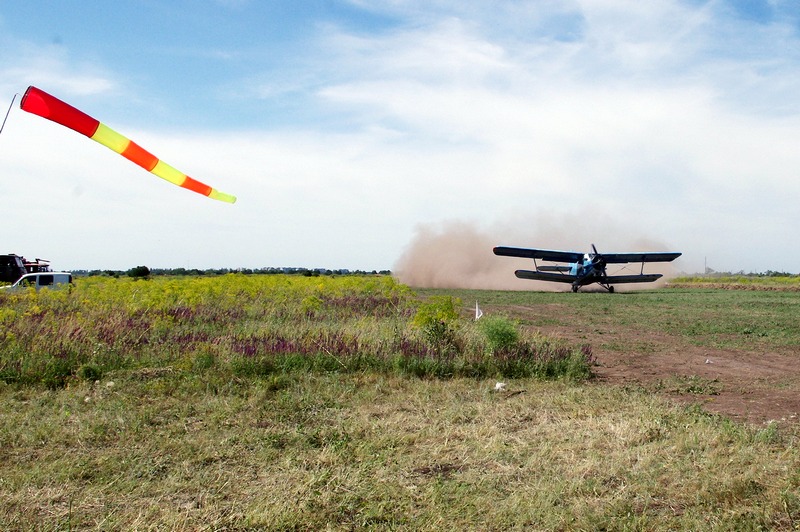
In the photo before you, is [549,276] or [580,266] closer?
[580,266]

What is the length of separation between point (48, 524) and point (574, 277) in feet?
126

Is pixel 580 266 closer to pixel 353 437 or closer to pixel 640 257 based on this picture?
pixel 640 257

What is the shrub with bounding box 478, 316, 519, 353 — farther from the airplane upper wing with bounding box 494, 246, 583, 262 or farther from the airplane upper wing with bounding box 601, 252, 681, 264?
the airplane upper wing with bounding box 601, 252, 681, 264

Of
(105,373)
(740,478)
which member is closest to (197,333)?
(105,373)

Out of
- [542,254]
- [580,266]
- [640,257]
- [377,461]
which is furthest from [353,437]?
[640,257]

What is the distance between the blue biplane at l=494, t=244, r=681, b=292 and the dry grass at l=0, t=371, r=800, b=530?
104 ft

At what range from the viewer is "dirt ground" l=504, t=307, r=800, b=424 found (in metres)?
7.46

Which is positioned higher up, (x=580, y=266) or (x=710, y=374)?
(x=580, y=266)

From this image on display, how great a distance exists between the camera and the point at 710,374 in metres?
9.84

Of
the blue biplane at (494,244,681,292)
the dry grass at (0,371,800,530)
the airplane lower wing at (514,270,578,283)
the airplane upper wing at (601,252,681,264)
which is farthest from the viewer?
the airplane upper wing at (601,252,681,264)

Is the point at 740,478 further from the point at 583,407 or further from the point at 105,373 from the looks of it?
the point at 105,373

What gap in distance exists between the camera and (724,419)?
6.49 m

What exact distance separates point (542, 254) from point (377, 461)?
120 feet

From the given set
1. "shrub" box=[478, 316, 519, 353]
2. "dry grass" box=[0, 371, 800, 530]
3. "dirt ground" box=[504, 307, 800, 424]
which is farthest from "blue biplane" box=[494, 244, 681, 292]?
"dry grass" box=[0, 371, 800, 530]
